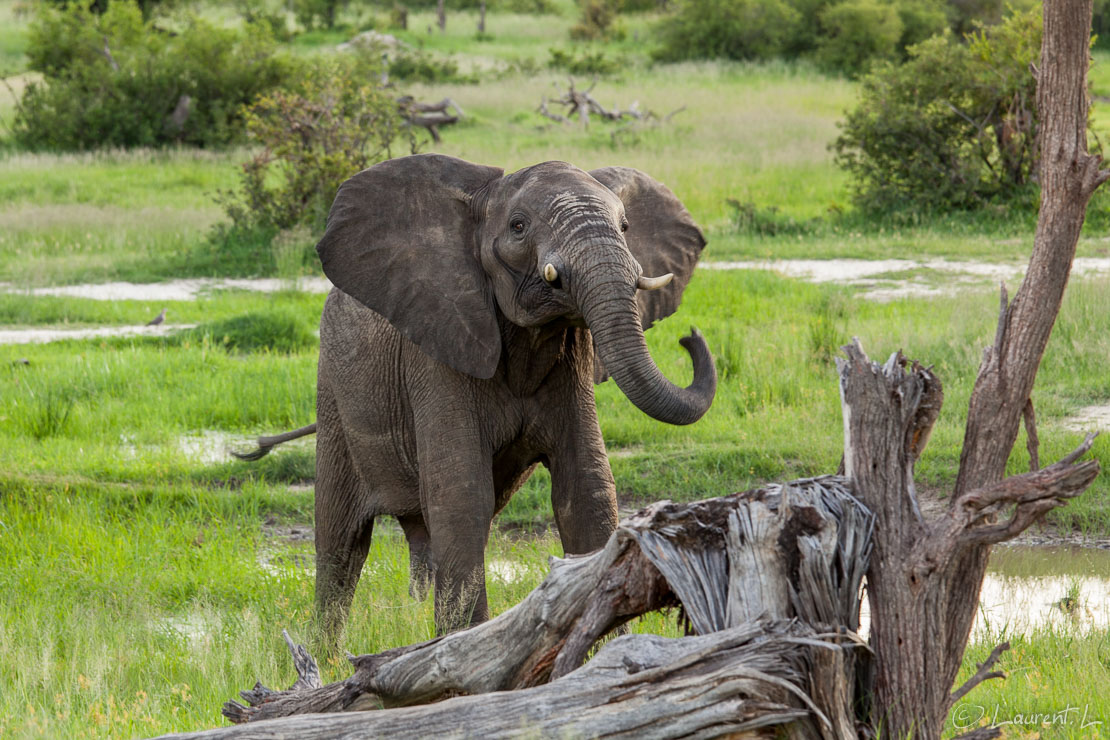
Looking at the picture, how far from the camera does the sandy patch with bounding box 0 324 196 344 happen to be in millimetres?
12508

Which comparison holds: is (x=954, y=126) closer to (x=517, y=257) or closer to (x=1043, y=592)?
(x=1043, y=592)

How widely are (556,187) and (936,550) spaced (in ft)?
6.91

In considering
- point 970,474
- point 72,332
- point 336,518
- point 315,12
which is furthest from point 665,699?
point 315,12

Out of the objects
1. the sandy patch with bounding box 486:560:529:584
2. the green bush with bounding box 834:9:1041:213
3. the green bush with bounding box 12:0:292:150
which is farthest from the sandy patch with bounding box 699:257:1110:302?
the green bush with bounding box 12:0:292:150

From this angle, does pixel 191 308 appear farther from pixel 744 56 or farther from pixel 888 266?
pixel 744 56

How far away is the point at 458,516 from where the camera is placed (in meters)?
5.07

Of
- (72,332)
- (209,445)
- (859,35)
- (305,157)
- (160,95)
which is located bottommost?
(72,332)

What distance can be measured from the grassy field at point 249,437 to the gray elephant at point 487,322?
730 mm

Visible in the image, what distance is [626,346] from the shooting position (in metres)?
4.51

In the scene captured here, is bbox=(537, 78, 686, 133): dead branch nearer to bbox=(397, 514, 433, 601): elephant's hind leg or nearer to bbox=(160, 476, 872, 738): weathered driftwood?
bbox=(397, 514, 433, 601): elephant's hind leg

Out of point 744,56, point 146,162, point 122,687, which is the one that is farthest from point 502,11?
point 122,687

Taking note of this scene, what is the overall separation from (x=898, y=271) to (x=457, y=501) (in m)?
10.0

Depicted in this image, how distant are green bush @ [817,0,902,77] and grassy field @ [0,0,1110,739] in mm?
18435

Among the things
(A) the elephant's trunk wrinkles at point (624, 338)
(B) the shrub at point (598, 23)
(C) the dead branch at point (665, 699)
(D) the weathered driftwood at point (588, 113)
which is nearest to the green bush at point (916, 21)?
(B) the shrub at point (598, 23)
